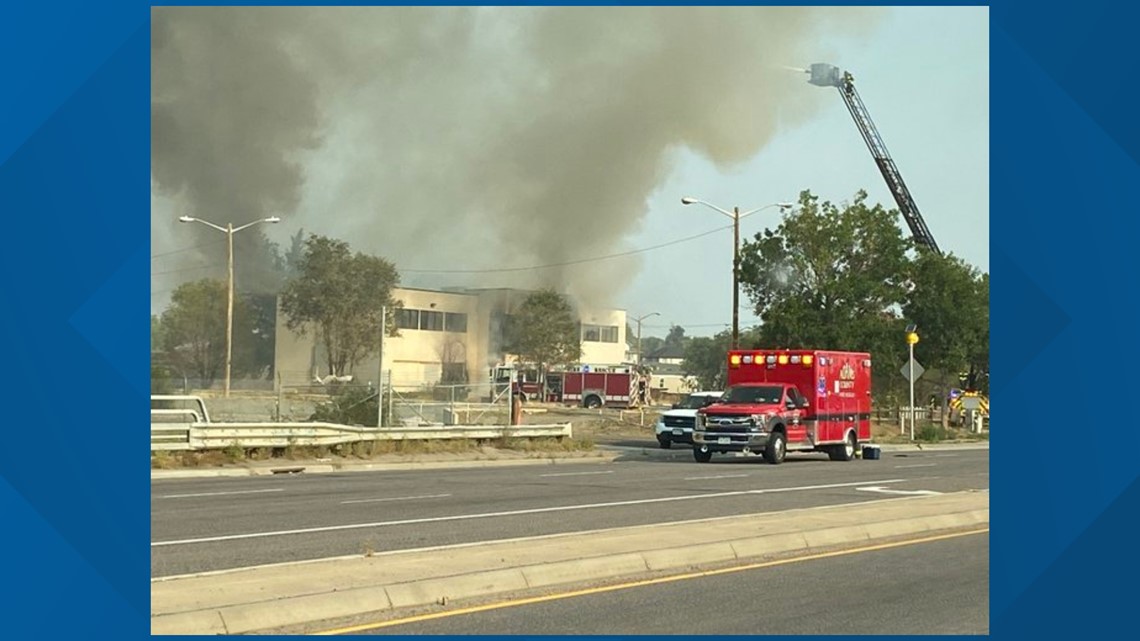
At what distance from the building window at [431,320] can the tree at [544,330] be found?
2.93 metres

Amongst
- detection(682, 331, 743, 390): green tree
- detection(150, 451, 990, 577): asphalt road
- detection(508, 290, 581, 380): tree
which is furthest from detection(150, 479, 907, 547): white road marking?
detection(682, 331, 743, 390): green tree

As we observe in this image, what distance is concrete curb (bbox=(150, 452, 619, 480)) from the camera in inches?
955

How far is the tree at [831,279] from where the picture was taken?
47.4 meters

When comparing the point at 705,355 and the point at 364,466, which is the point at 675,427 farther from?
the point at 705,355

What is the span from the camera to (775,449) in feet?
102

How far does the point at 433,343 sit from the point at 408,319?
2.19 metres

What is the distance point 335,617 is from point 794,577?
13.6 feet

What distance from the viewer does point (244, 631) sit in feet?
27.0

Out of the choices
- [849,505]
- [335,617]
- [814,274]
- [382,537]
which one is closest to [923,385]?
[814,274]

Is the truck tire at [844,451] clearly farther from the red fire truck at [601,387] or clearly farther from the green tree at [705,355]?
the green tree at [705,355]

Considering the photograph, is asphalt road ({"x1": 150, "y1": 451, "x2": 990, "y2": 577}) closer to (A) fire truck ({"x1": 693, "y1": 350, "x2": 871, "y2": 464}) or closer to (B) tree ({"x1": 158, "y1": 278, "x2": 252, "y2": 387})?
(A) fire truck ({"x1": 693, "y1": 350, "x2": 871, "y2": 464})

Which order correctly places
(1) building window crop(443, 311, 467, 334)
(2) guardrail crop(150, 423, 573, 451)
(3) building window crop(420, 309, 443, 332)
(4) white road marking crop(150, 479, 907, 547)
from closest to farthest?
(4) white road marking crop(150, 479, 907, 547)
(2) guardrail crop(150, 423, 573, 451)
(1) building window crop(443, 311, 467, 334)
(3) building window crop(420, 309, 443, 332)

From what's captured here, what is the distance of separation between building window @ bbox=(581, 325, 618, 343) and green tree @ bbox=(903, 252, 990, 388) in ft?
74.1

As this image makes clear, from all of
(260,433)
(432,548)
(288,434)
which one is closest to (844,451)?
(288,434)
